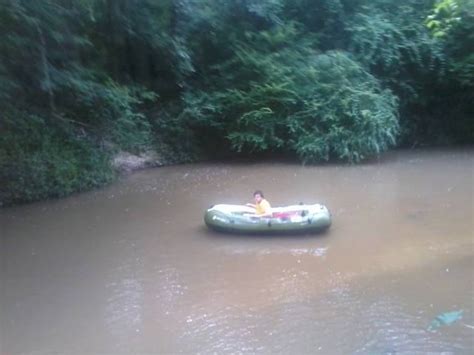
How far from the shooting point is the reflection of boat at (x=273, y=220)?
1022cm

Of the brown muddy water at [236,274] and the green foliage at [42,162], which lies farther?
the green foliage at [42,162]

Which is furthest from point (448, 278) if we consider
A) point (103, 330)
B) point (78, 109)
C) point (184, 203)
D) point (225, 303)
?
point (78, 109)

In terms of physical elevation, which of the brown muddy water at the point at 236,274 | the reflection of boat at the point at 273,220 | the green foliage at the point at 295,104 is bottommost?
the brown muddy water at the point at 236,274

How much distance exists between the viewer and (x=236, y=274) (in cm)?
885

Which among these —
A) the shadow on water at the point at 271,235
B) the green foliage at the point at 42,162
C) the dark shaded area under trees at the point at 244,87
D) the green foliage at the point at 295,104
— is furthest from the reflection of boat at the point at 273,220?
the green foliage at the point at 295,104

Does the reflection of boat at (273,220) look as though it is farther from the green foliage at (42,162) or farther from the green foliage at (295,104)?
the green foliage at (295,104)

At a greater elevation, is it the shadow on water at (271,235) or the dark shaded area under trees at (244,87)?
the dark shaded area under trees at (244,87)

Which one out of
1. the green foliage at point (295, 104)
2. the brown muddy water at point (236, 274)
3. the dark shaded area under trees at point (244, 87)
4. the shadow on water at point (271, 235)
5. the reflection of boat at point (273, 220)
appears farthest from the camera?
the green foliage at point (295, 104)

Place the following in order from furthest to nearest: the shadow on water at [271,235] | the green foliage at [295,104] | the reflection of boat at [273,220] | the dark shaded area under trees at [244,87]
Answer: the green foliage at [295,104] → the dark shaded area under trees at [244,87] → the shadow on water at [271,235] → the reflection of boat at [273,220]

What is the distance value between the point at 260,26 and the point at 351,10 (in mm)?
2699

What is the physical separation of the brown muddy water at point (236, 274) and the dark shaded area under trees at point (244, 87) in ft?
7.16

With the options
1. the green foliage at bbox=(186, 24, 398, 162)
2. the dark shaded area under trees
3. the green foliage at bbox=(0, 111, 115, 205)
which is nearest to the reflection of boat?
the green foliage at bbox=(0, 111, 115, 205)

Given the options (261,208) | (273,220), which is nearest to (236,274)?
(273,220)

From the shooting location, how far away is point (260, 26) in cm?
1903
